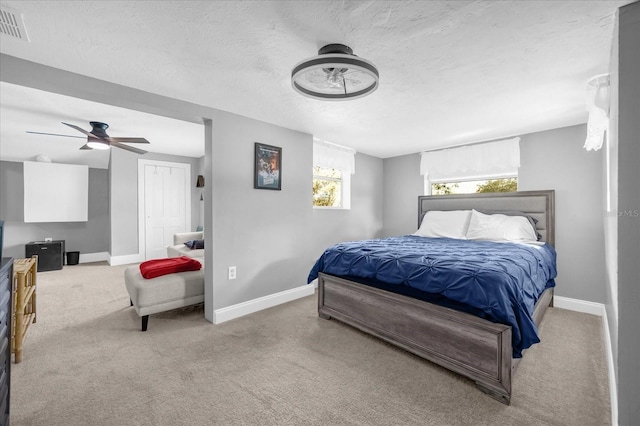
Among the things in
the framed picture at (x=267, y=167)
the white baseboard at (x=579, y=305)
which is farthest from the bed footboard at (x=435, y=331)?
the white baseboard at (x=579, y=305)

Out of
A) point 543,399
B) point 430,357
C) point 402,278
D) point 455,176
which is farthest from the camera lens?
point 455,176

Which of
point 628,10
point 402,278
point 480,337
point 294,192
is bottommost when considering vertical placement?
point 480,337

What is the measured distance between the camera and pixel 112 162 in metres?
5.68

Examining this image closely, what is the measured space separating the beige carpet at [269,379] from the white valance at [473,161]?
81.9 inches

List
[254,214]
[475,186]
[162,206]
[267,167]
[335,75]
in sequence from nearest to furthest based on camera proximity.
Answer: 1. [335,75]
2. [254,214]
3. [267,167]
4. [475,186]
5. [162,206]

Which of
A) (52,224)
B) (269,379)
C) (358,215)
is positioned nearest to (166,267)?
(269,379)

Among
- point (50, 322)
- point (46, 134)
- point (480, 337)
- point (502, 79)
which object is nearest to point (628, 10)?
point (502, 79)

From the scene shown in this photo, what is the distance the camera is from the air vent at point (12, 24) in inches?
58.7

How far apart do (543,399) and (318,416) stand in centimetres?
144

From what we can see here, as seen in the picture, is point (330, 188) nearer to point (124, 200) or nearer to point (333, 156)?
point (333, 156)

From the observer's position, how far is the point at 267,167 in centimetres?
342

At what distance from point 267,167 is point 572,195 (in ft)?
12.3

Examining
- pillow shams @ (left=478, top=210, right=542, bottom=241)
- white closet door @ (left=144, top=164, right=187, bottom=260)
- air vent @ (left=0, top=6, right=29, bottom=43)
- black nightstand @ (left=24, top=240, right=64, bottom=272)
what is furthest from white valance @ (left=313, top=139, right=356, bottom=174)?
black nightstand @ (left=24, top=240, right=64, bottom=272)

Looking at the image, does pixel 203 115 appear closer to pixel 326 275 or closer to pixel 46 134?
pixel 326 275
